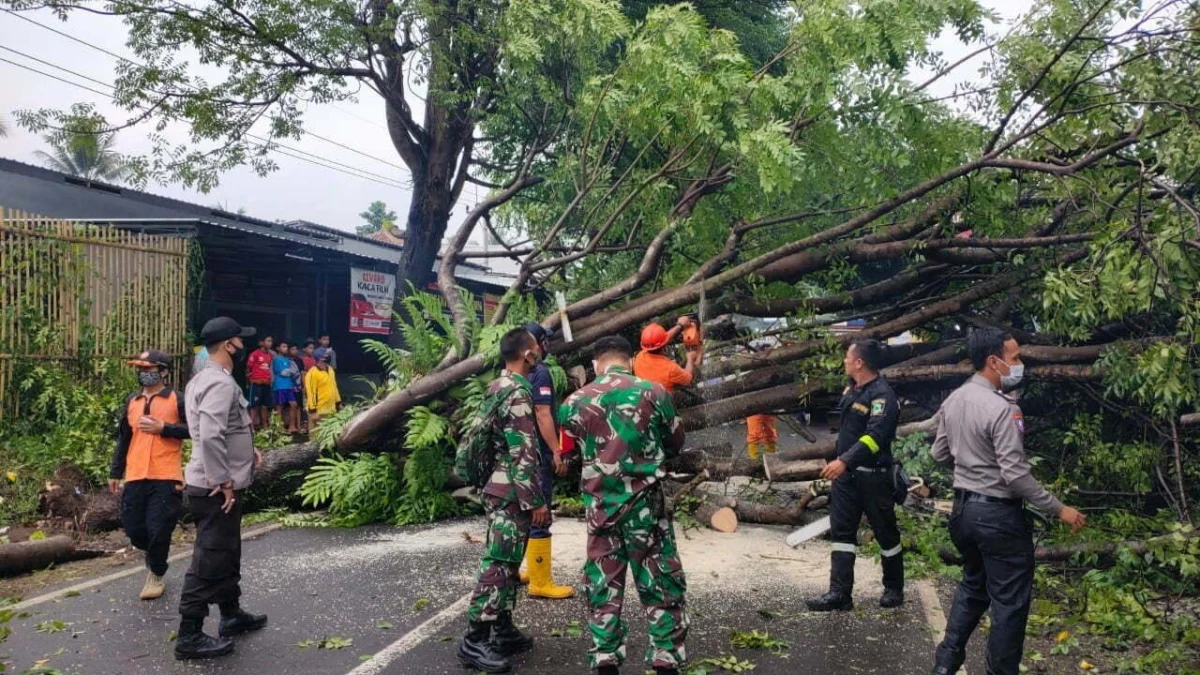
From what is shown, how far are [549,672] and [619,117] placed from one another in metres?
6.22

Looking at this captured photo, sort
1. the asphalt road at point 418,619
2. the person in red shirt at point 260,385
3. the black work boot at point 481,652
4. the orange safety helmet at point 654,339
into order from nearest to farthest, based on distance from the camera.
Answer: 1. the black work boot at point 481,652
2. the asphalt road at point 418,619
3. the orange safety helmet at point 654,339
4. the person in red shirt at point 260,385

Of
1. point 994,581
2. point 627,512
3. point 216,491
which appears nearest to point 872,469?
point 994,581

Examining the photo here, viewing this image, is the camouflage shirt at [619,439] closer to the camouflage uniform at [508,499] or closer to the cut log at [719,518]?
the camouflage uniform at [508,499]

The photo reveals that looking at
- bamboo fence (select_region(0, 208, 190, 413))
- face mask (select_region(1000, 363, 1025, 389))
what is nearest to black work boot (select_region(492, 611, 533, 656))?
face mask (select_region(1000, 363, 1025, 389))

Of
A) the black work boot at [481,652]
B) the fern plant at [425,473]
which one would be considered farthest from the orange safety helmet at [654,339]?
the black work boot at [481,652]

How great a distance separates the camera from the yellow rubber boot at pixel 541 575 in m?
6.17

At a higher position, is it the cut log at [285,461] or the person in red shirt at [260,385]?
the person in red shirt at [260,385]

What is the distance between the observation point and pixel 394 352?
10172mm

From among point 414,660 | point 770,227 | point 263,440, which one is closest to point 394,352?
point 263,440

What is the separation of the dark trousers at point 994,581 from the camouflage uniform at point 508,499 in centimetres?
225

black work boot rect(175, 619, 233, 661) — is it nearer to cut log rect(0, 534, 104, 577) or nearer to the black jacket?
cut log rect(0, 534, 104, 577)

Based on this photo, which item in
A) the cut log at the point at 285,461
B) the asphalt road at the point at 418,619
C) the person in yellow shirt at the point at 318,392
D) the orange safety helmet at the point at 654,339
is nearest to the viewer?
the asphalt road at the point at 418,619

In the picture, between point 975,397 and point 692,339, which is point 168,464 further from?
point 975,397

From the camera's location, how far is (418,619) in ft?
18.9
